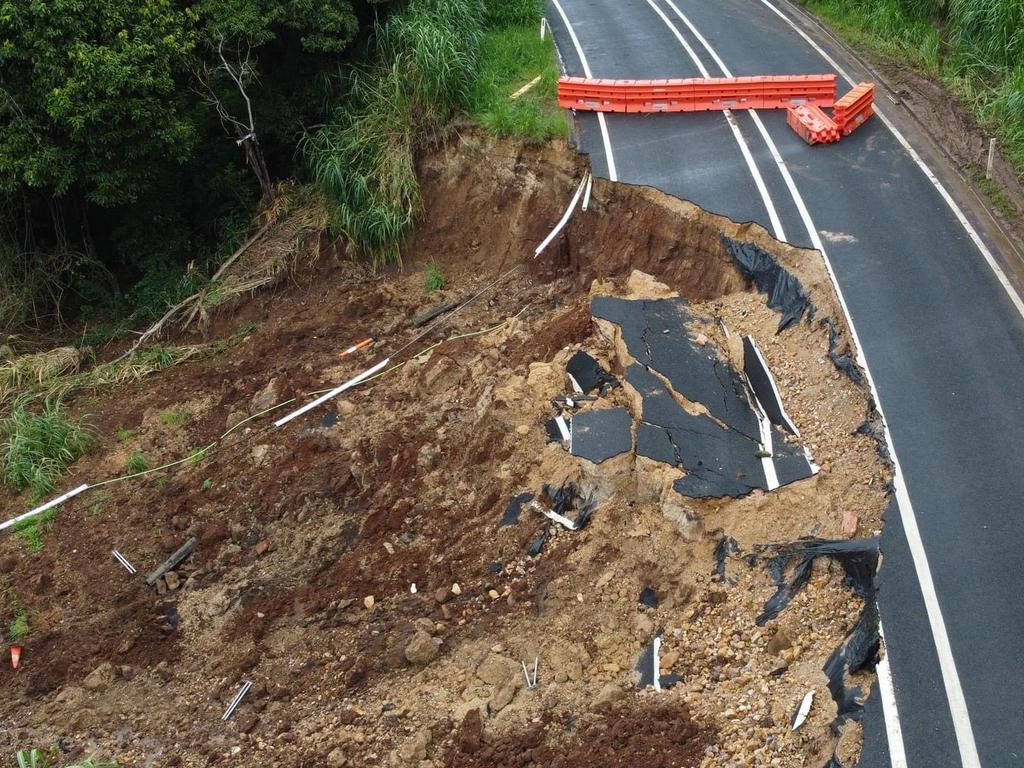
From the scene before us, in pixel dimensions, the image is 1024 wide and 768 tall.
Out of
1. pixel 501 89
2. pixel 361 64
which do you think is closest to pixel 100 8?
pixel 361 64

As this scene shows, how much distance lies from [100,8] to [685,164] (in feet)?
29.7

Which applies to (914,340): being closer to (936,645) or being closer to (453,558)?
(936,645)

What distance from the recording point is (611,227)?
45.2 ft

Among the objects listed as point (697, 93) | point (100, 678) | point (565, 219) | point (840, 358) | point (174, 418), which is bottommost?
point (100, 678)

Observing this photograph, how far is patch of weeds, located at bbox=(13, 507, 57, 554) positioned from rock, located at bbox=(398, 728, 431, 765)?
6306 mm

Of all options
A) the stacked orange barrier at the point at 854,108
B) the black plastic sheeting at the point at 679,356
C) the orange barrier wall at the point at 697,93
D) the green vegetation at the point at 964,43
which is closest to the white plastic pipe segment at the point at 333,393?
Result: the black plastic sheeting at the point at 679,356

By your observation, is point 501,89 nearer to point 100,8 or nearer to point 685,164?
point 685,164

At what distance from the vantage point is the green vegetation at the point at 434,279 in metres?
15.0

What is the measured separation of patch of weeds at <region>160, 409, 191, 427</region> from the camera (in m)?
13.4

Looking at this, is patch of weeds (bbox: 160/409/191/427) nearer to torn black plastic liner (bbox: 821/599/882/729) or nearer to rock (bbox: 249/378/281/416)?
rock (bbox: 249/378/281/416)

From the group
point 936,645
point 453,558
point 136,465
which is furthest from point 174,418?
point 936,645

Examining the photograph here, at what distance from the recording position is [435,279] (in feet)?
49.3

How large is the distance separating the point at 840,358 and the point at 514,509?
4.23 m

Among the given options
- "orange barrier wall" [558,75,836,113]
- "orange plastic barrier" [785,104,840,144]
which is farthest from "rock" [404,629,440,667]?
"orange barrier wall" [558,75,836,113]
